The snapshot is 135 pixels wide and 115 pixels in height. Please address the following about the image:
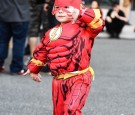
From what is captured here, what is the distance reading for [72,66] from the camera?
451 cm

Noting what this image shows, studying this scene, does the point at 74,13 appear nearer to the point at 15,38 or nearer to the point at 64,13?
the point at 64,13

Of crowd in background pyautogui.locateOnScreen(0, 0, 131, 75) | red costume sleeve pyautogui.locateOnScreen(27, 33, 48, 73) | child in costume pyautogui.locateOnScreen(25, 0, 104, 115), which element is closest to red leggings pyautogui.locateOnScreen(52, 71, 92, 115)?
child in costume pyautogui.locateOnScreen(25, 0, 104, 115)

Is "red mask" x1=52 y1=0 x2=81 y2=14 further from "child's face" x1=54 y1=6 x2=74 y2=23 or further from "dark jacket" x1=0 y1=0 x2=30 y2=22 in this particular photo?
"dark jacket" x1=0 y1=0 x2=30 y2=22

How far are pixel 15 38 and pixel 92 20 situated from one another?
3.83 metres

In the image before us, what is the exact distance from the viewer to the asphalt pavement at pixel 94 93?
627cm

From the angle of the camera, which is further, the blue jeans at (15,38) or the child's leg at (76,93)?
the blue jeans at (15,38)

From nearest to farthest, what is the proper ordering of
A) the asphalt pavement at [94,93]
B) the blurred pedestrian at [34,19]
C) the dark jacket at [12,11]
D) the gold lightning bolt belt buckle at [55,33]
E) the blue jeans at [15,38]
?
1. the gold lightning bolt belt buckle at [55,33]
2. the asphalt pavement at [94,93]
3. the dark jacket at [12,11]
4. the blue jeans at [15,38]
5. the blurred pedestrian at [34,19]

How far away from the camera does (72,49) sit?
4500 mm

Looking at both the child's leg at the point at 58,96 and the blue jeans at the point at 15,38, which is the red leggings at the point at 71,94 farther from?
the blue jeans at the point at 15,38

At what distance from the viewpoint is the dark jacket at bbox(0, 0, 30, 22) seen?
7.98m

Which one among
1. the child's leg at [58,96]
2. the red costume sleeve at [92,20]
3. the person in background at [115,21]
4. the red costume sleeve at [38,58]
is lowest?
the person in background at [115,21]

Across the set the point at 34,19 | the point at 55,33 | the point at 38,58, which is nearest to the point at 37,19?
the point at 34,19

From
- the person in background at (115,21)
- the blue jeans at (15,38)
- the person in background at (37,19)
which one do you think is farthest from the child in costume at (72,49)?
the person in background at (115,21)

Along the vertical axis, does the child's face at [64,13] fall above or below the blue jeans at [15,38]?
above
